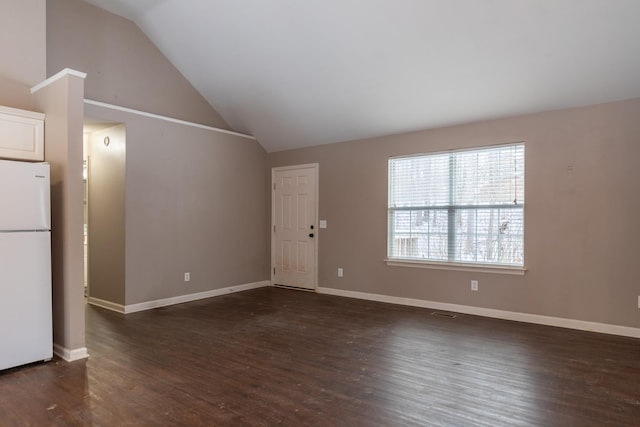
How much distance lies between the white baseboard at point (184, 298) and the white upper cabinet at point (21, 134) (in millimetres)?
2155

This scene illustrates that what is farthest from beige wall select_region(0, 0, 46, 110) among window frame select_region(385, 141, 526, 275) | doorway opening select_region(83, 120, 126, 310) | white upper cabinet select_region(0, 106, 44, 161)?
window frame select_region(385, 141, 526, 275)

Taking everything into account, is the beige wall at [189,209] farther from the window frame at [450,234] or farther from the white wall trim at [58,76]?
the window frame at [450,234]

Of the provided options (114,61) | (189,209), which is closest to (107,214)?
(189,209)

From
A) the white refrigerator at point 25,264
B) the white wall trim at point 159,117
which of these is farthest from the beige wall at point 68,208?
the white wall trim at point 159,117

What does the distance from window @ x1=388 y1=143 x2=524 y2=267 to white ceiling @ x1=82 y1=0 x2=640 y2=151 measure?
52cm

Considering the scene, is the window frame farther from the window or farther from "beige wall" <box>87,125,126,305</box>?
"beige wall" <box>87,125,126,305</box>

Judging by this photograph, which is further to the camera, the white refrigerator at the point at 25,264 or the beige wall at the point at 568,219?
the beige wall at the point at 568,219

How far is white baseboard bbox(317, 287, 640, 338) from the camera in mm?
3957

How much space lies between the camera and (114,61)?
4.96 meters

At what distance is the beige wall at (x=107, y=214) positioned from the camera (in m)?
4.86

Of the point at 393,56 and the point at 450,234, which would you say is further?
the point at 450,234

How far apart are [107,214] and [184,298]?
149 cm

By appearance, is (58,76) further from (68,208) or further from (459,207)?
(459,207)

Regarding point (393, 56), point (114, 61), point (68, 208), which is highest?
point (114, 61)
